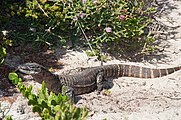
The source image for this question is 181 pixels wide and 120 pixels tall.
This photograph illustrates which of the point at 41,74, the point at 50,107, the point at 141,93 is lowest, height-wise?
the point at 141,93

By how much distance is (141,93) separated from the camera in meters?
6.38

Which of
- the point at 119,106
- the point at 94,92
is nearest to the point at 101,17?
the point at 94,92

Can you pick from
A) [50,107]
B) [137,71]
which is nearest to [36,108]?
[50,107]

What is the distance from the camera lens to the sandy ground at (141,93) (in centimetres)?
564

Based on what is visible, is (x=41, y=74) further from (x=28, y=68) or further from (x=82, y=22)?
(x=82, y=22)

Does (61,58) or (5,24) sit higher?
(5,24)

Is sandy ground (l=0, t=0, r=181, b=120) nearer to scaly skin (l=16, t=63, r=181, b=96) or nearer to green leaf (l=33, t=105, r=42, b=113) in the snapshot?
scaly skin (l=16, t=63, r=181, b=96)

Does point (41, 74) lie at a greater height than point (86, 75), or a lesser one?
greater

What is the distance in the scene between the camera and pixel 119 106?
19.4 feet

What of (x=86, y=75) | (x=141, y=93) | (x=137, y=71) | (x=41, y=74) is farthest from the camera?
(x=137, y=71)

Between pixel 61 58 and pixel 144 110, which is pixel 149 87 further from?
pixel 61 58

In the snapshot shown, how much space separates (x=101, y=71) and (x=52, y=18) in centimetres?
141

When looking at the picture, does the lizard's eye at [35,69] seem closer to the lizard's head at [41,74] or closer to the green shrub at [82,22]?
the lizard's head at [41,74]

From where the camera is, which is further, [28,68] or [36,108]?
[28,68]
